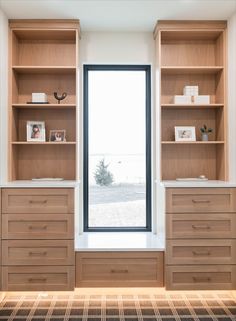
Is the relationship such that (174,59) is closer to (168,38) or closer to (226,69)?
(168,38)

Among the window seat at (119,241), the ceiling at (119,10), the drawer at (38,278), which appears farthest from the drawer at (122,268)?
the ceiling at (119,10)

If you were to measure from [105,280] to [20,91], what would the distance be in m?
2.04

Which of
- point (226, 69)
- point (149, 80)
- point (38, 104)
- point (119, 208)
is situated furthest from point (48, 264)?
point (226, 69)

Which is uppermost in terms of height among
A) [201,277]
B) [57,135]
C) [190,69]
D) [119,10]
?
[119,10]

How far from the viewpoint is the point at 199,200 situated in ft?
9.77

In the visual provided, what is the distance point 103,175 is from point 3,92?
132 cm

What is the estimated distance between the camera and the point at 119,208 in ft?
12.4

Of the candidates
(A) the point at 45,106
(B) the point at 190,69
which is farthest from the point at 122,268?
(B) the point at 190,69

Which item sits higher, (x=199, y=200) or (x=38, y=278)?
(x=199, y=200)

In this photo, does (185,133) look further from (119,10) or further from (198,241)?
(119,10)

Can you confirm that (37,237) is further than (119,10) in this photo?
No

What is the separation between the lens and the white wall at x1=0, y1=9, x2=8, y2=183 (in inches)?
121

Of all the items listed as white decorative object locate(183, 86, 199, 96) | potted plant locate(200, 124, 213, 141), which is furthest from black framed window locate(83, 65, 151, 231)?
potted plant locate(200, 124, 213, 141)

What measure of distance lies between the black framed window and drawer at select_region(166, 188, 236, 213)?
2.60 feet
